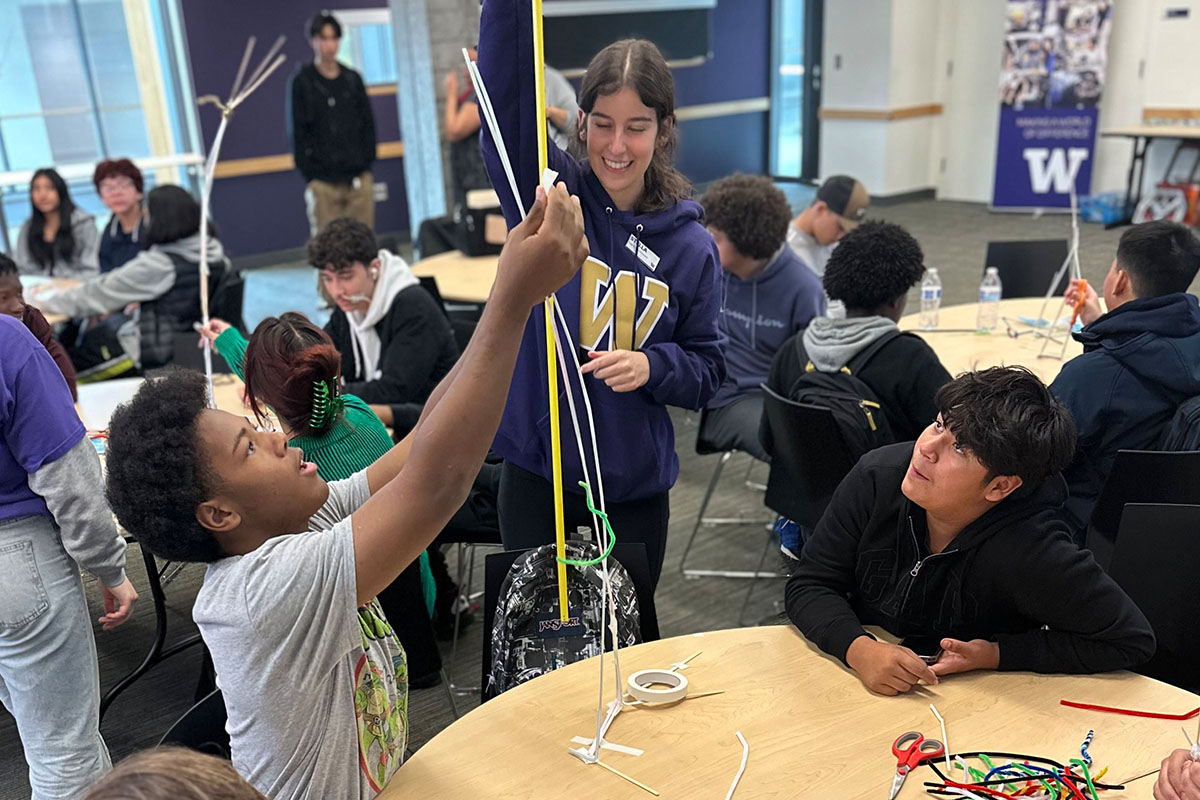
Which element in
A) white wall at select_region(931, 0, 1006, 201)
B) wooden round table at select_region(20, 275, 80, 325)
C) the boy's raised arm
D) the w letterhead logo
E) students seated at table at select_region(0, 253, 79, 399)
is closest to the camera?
the boy's raised arm

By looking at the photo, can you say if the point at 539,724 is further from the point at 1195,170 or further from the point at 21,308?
the point at 1195,170

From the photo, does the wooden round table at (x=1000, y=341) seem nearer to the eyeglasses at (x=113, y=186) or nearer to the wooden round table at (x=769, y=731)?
the wooden round table at (x=769, y=731)

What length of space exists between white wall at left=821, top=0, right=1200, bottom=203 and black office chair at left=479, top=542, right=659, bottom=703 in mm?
8800

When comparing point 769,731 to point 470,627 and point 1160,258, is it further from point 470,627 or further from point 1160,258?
point 470,627

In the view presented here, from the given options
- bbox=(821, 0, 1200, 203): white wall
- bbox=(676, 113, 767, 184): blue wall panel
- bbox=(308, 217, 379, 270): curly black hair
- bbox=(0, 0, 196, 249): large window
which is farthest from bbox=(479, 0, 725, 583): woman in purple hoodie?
bbox=(676, 113, 767, 184): blue wall panel

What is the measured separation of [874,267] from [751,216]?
0.73m

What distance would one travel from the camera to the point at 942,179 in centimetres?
1033

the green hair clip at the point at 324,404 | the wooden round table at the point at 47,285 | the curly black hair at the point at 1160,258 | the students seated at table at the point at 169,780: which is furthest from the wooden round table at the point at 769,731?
the wooden round table at the point at 47,285

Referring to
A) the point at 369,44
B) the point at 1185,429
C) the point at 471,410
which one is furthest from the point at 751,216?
the point at 369,44

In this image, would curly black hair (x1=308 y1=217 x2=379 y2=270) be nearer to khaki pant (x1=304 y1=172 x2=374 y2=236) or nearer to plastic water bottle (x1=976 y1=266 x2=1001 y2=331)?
plastic water bottle (x1=976 y1=266 x2=1001 y2=331)

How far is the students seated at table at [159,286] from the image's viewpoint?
4.14 metres

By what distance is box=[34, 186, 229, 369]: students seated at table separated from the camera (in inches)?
163

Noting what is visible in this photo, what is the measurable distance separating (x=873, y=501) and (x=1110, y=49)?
883 centimetres

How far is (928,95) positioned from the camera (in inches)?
396
